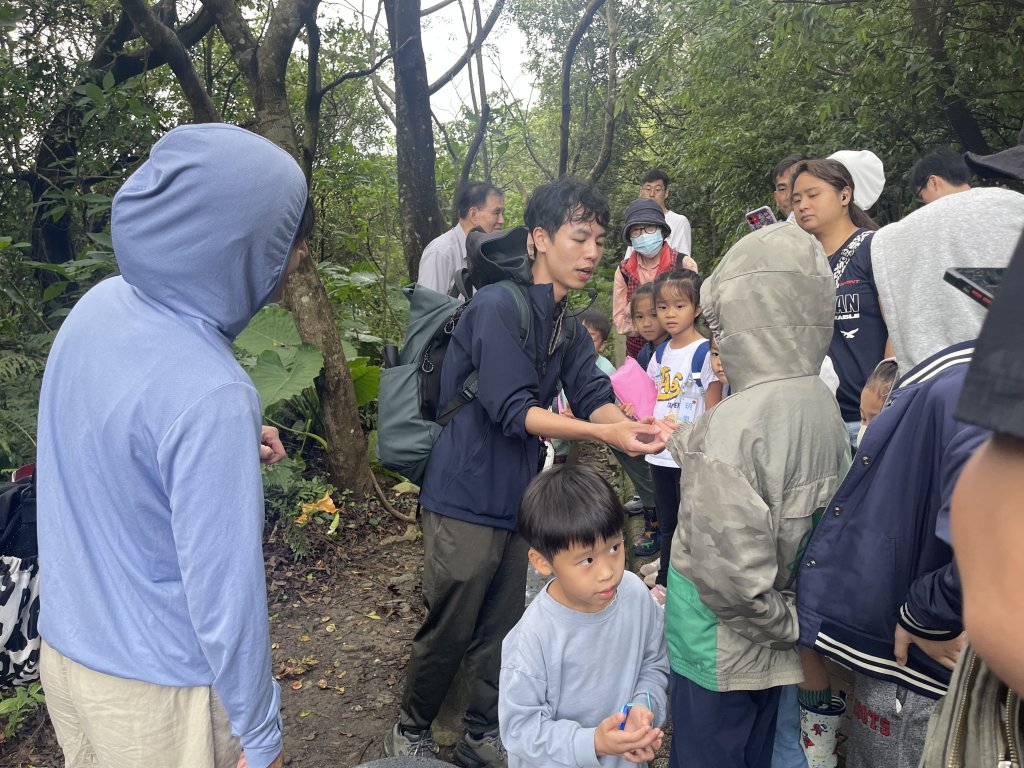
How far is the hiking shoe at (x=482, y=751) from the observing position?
3109 mm

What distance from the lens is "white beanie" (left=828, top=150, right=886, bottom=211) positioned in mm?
4617

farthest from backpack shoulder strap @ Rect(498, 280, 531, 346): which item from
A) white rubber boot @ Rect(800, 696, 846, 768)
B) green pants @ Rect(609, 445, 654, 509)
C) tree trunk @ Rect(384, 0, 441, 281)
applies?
tree trunk @ Rect(384, 0, 441, 281)

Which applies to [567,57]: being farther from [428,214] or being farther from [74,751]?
[74,751]

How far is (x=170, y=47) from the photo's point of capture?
15.3 ft

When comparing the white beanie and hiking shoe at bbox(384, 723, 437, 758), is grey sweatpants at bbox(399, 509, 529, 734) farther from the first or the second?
the white beanie

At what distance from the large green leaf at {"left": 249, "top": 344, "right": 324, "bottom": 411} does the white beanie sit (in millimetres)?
3497

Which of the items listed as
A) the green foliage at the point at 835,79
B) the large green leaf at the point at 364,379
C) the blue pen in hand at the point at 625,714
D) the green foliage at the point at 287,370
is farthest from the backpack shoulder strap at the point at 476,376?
the green foliage at the point at 835,79

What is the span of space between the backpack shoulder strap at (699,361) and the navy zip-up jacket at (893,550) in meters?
2.06

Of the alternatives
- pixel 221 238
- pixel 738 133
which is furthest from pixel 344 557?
pixel 738 133

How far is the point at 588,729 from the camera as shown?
201 cm

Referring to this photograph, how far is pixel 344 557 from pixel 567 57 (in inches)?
245

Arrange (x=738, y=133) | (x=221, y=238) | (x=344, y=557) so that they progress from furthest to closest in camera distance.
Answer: (x=738, y=133) < (x=344, y=557) < (x=221, y=238)

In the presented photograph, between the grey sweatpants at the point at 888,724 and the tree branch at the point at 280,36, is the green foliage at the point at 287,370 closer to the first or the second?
the tree branch at the point at 280,36

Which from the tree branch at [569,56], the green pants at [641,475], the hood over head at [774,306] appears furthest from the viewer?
the tree branch at [569,56]
